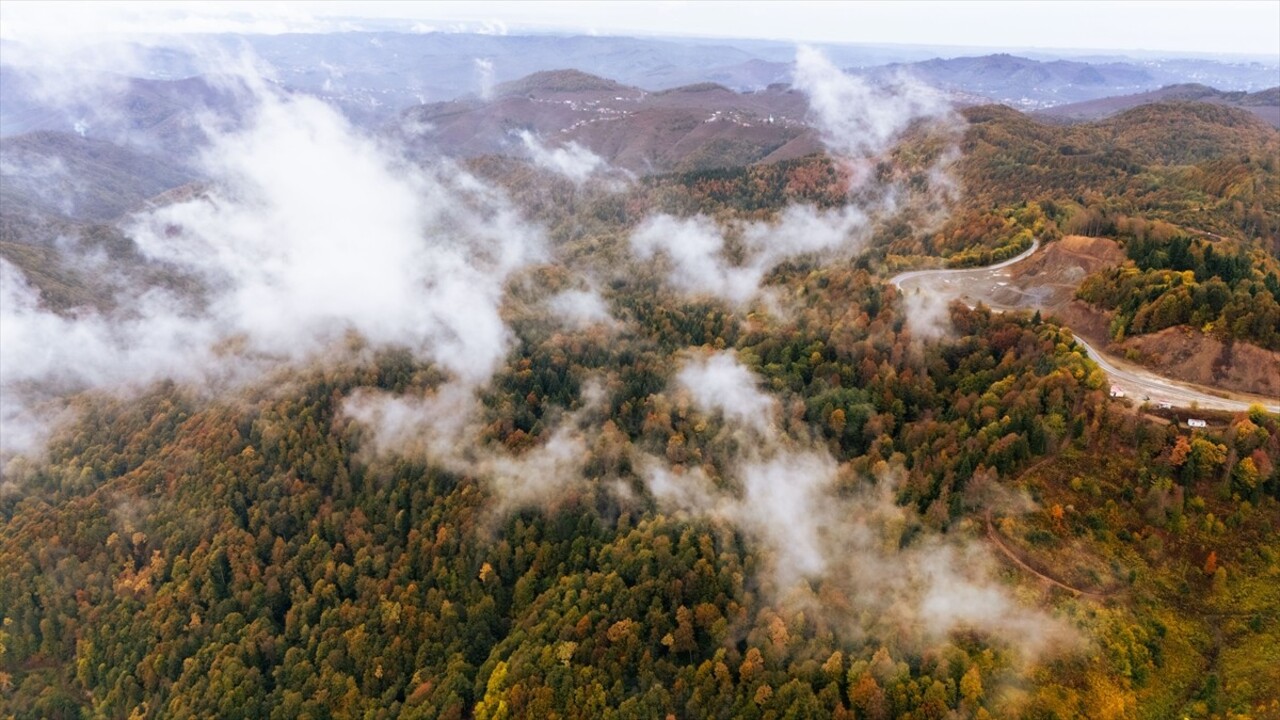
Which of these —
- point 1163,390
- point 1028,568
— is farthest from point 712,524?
point 1163,390

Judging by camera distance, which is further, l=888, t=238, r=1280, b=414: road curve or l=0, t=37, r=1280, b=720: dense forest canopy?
l=888, t=238, r=1280, b=414: road curve

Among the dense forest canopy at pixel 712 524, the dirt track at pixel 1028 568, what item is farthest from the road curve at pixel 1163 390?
the dirt track at pixel 1028 568

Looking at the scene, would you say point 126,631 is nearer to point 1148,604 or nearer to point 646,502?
point 646,502

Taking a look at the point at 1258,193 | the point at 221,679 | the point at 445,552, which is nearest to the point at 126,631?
the point at 221,679

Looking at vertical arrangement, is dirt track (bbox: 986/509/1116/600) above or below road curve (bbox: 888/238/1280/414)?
below

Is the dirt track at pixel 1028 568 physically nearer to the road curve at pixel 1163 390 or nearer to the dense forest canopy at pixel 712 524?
the dense forest canopy at pixel 712 524

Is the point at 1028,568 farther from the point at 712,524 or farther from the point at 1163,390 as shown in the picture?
the point at 712,524

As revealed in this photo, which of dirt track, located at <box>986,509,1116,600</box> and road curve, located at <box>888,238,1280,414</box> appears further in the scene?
road curve, located at <box>888,238,1280,414</box>

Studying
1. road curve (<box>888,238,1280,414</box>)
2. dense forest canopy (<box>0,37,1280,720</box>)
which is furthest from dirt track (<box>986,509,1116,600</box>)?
road curve (<box>888,238,1280,414</box>)

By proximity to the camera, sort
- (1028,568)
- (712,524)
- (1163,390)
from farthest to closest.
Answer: (712,524) → (1163,390) → (1028,568)

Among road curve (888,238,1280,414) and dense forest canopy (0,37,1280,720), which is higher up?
road curve (888,238,1280,414)

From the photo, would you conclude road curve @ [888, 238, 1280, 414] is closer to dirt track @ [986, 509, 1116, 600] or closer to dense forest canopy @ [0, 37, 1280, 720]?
dense forest canopy @ [0, 37, 1280, 720]

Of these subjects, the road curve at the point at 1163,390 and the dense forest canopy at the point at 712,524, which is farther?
the road curve at the point at 1163,390
